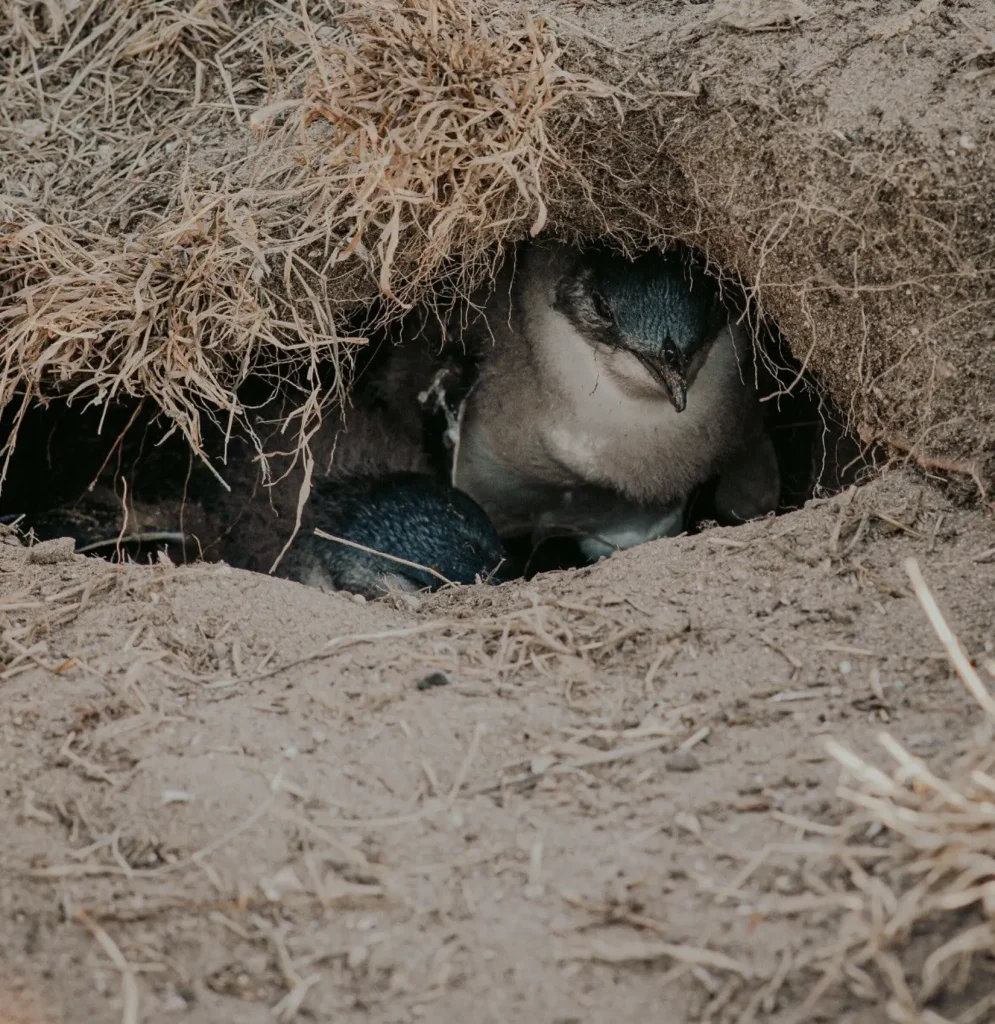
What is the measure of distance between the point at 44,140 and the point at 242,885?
8.49ft

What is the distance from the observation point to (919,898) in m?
1.85

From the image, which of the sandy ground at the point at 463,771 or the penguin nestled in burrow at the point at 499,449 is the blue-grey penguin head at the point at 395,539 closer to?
the penguin nestled in burrow at the point at 499,449

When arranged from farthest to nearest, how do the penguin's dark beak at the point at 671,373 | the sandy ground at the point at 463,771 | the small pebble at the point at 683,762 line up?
the penguin's dark beak at the point at 671,373 < the small pebble at the point at 683,762 < the sandy ground at the point at 463,771

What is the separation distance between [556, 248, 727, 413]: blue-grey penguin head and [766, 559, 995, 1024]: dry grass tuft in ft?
6.63

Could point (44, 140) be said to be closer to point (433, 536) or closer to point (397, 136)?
point (397, 136)

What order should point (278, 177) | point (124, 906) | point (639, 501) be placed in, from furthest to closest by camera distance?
1. point (639, 501)
2. point (278, 177)
3. point (124, 906)

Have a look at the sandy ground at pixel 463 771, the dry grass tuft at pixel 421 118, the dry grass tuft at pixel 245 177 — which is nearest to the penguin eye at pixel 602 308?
the dry grass tuft at pixel 245 177

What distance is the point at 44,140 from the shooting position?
3.84 meters

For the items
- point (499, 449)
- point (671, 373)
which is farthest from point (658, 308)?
point (499, 449)

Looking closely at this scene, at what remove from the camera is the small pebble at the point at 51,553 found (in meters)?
3.23

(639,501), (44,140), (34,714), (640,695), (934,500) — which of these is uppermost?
(44,140)

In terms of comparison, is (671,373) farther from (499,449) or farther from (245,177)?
(245,177)

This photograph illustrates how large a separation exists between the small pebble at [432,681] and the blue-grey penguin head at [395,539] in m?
1.05

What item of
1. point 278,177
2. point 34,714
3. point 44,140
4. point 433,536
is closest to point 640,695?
A: point 34,714
